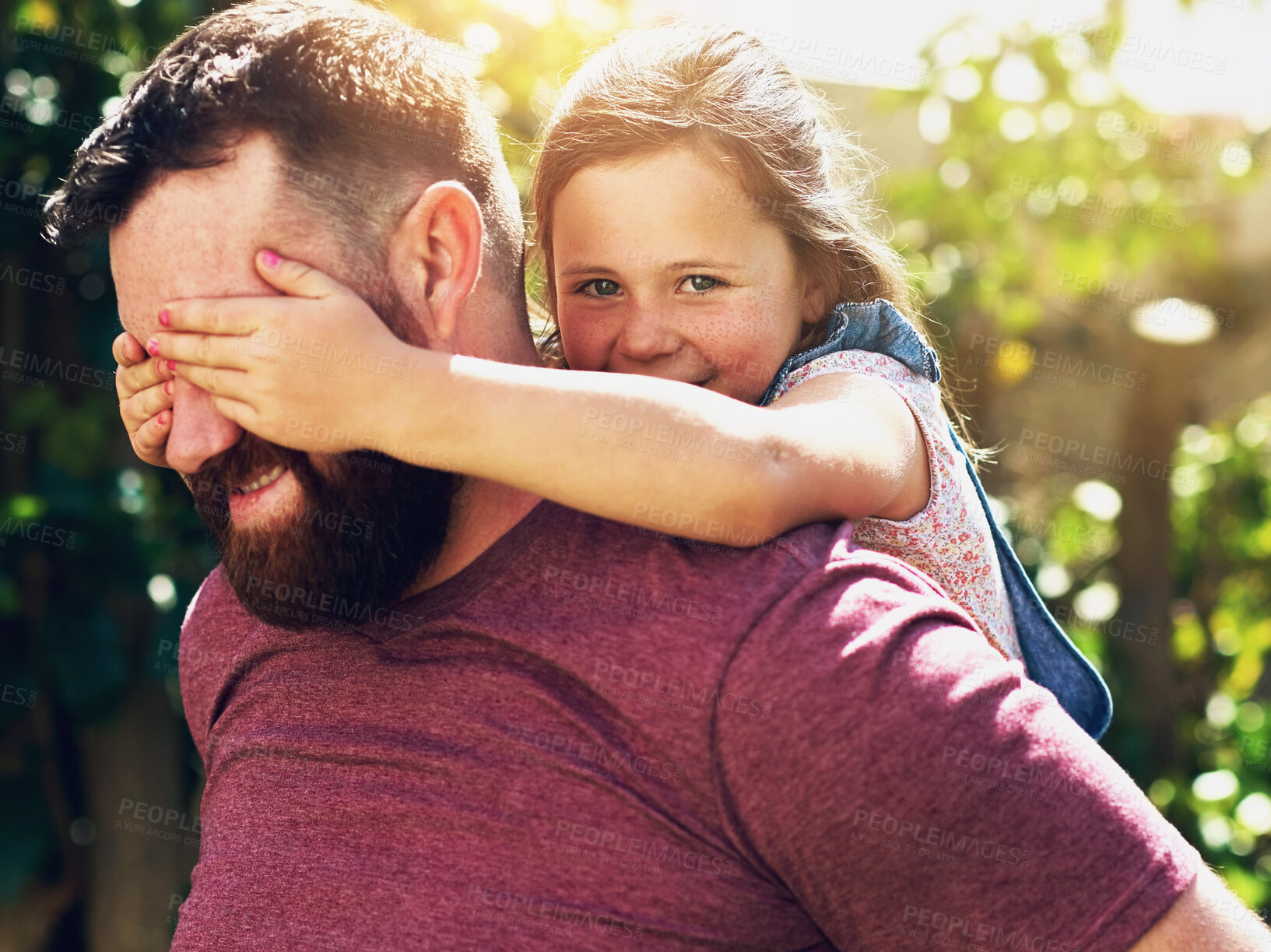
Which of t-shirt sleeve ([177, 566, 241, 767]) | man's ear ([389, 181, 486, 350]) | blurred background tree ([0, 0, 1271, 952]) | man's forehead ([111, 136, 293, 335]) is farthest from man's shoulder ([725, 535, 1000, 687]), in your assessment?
blurred background tree ([0, 0, 1271, 952])

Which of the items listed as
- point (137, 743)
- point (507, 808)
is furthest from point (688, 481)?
point (137, 743)

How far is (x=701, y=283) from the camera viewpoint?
1778 mm

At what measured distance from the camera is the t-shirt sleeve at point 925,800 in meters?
1.13

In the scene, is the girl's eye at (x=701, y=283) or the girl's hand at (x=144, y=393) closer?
the girl's hand at (x=144, y=393)

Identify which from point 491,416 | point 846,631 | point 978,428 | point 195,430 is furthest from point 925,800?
point 978,428

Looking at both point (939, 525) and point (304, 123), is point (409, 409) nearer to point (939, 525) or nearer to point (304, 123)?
point (304, 123)

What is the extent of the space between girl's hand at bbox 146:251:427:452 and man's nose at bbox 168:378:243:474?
0.05 meters

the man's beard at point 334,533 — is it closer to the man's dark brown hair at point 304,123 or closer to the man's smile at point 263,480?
the man's smile at point 263,480

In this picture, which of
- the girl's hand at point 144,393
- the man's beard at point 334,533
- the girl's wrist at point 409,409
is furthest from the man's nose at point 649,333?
the girl's hand at point 144,393

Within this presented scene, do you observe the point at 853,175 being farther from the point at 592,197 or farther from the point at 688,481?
the point at 688,481

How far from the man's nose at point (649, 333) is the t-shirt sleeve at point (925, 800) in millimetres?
664

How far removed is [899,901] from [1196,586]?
13.9 ft

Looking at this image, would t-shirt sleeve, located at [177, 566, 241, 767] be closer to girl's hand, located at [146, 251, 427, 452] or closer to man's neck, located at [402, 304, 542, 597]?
man's neck, located at [402, 304, 542, 597]

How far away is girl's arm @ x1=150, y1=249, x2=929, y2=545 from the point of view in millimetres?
1212
